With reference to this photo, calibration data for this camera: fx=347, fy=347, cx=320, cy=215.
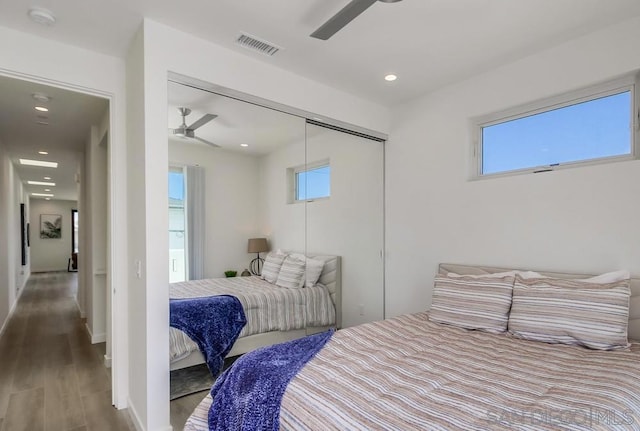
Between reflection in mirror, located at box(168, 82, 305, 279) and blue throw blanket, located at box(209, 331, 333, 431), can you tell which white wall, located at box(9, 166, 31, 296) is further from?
blue throw blanket, located at box(209, 331, 333, 431)

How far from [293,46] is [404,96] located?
4.55 ft

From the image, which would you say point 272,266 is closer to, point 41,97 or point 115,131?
point 115,131

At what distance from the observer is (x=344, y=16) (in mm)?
Result: 1737

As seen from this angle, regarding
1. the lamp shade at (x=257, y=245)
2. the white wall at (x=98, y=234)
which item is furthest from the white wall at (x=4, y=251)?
the lamp shade at (x=257, y=245)

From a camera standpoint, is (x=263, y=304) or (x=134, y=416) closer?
(x=134, y=416)

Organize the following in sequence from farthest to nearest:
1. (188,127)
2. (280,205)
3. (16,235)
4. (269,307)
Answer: (16,235)
(280,205)
(269,307)
(188,127)

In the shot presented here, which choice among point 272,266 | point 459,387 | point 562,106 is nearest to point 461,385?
point 459,387

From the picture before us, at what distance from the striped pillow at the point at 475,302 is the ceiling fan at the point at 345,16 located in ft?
6.12

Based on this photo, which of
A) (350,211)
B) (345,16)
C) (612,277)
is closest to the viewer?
(345,16)

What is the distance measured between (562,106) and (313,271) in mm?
2404

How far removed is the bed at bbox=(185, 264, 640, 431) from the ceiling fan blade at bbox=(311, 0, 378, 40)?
169 cm

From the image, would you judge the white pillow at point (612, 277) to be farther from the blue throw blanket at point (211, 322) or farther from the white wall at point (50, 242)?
the white wall at point (50, 242)

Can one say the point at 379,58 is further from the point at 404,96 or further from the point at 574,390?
the point at 574,390

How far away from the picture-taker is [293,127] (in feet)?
10.0
